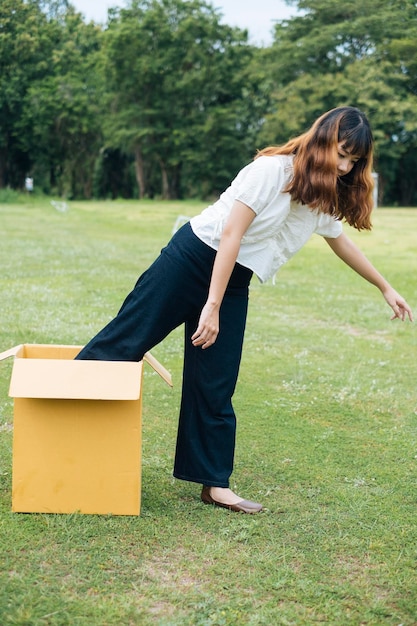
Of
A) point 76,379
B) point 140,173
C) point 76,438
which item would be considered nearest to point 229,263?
point 76,379

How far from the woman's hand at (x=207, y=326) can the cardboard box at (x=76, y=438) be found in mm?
297

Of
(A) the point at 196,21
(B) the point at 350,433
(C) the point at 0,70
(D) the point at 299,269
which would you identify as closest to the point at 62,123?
(C) the point at 0,70

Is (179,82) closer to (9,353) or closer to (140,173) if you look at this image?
(140,173)

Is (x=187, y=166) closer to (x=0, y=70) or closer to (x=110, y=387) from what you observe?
(x=0, y=70)

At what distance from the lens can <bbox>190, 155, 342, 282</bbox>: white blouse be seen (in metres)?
3.18

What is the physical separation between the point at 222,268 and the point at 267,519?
45.2 inches

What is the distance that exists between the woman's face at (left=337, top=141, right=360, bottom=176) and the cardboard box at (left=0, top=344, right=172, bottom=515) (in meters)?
1.18

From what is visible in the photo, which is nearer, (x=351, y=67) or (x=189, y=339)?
(x=189, y=339)

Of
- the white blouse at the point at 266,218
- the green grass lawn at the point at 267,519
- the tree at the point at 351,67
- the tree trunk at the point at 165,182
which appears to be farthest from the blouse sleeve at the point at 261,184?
the tree trunk at the point at 165,182

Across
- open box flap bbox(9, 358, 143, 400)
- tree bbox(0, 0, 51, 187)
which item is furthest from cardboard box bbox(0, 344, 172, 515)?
tree bbox(0, 0, 51, 187)

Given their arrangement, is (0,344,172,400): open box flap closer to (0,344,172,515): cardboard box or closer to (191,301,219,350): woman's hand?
(0,344,172,515): cardboard box

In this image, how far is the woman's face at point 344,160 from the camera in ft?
10.5

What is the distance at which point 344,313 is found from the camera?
966 cm

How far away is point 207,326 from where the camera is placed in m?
3.27
